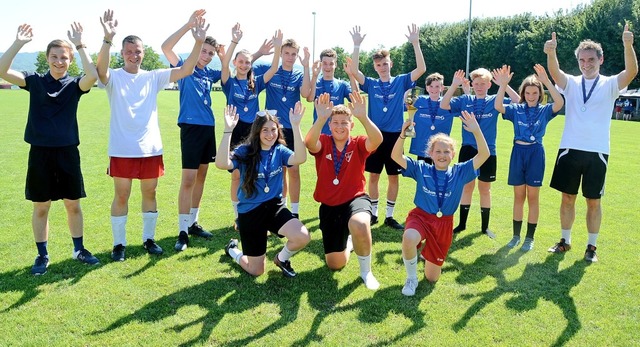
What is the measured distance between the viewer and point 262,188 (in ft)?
16.6

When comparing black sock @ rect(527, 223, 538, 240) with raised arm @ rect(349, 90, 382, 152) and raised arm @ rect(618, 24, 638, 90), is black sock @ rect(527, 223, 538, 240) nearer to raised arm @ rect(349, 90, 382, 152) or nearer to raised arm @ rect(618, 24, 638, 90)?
raised arm @ rect(618, 24, 638, 90)

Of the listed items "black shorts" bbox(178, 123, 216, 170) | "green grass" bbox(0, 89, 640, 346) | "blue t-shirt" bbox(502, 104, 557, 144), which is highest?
"blue t-shirt" bbox(502, 104, 557, 144)

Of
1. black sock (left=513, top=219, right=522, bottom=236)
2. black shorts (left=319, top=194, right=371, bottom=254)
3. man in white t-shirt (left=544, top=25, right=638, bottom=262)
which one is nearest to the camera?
black shorts (left=319, top=194, right=371, bottom=254)

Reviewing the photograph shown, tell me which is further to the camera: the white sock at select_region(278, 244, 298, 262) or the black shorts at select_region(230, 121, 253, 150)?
the black shorts at select_region(230, 121, 253, 150)

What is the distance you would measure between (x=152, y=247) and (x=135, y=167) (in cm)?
100

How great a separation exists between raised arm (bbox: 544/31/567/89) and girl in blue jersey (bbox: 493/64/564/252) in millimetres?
123

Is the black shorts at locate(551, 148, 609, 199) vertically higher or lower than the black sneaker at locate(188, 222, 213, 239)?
higher

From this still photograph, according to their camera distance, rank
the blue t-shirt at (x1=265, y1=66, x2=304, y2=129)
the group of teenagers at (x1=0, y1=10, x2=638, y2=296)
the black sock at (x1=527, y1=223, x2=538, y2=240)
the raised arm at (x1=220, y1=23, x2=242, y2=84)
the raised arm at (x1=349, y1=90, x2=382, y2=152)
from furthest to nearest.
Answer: the blue t-shirt at (x1=265, y1=66, x2=304, y2=129), the black sock at (x1=527, y1=223, x2=538, y2=240), the raised arm at (x1=220, y1=23, x2=242, y2=84), the group of teenagers at (x1=0, y1=10, x2=638, y2=296), the raised arm at (x1=349, y1=90, x2=382, y2=152)

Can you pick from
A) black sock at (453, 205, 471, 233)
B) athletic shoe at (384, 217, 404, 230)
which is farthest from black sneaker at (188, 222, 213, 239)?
black sock at (453, 205, 471, 233)

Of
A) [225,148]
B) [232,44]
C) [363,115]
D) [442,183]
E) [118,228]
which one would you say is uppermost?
[232,44]

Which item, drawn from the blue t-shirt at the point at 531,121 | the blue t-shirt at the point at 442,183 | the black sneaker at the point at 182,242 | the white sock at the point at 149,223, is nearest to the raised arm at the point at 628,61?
the blue t-shirt at the point at 531,121

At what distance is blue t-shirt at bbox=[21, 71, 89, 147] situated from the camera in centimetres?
484

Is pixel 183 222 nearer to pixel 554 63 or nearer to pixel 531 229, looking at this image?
pixel 531 229

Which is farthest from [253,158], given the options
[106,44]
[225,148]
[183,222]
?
[106,44]
